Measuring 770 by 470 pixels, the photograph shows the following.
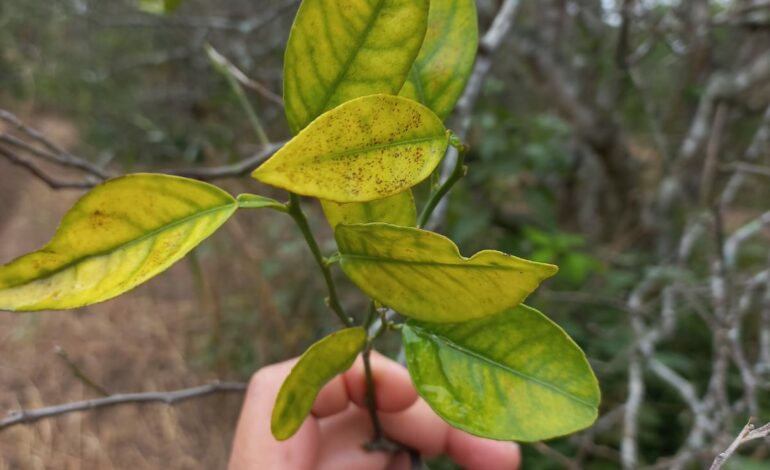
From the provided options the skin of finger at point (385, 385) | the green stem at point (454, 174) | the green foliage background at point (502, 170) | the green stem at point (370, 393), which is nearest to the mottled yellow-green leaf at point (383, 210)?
the green stem at point (454, 174)

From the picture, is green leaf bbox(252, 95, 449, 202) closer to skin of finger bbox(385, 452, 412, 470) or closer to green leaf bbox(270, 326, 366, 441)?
A: green leaf bbox(270, 326, 366, 441)

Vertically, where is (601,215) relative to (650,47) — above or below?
→ below

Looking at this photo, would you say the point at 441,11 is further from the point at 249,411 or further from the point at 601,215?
the point at 601,215

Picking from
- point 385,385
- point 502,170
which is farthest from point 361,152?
point 502,170

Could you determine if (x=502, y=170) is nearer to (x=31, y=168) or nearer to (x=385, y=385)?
(x=385, y=385)

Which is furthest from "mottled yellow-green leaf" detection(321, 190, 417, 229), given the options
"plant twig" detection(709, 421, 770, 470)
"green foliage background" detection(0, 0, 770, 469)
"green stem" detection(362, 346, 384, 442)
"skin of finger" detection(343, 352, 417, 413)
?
"green foliage background" detection(0, 0, 770, 469)

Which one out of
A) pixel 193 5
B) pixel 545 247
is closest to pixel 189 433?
pixel 545 247
